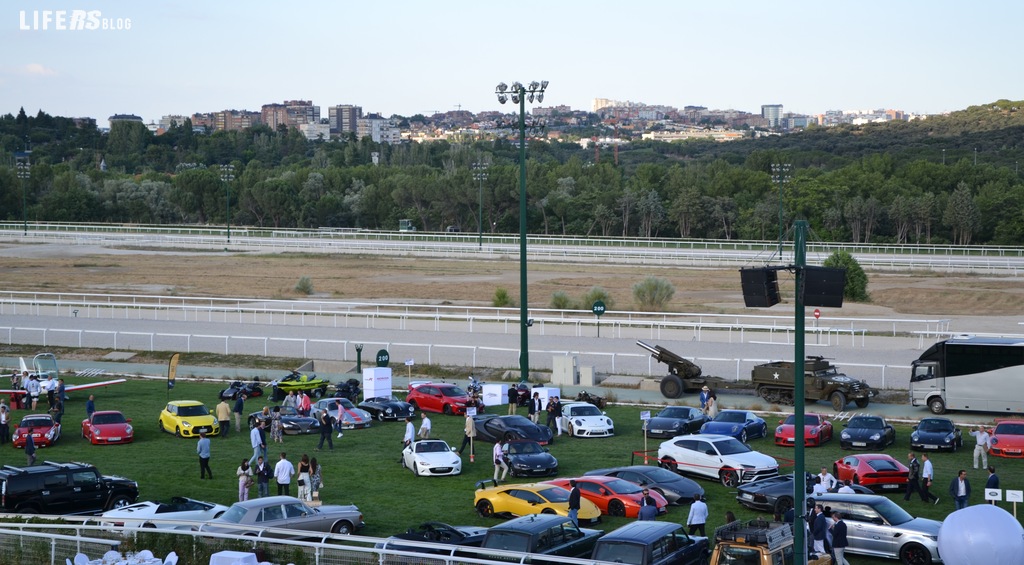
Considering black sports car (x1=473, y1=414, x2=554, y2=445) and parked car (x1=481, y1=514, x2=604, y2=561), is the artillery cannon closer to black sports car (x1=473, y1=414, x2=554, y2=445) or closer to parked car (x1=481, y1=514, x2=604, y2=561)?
black sports car (x1=473, y1=414, x2=554, y2=445)

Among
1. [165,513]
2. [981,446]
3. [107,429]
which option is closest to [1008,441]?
[981,446]

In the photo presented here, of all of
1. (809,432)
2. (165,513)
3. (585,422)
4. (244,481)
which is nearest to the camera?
(165,513)

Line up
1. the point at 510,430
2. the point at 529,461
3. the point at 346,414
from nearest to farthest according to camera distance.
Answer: the point at 529,461 < the point at 510,430 < the point at 346,414

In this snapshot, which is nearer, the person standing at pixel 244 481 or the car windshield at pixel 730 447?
the person standing at pixel 244 481

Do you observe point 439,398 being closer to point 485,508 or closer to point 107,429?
point 107,429

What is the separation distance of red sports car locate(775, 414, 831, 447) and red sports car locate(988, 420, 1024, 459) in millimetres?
3453

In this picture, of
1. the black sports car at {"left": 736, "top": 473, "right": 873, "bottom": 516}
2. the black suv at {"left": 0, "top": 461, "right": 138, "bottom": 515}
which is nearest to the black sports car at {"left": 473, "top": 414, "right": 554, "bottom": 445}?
the black sports car at {"left": 736, "top": 473, "right": 873, "bottom": 516}

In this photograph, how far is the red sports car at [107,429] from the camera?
2573cm

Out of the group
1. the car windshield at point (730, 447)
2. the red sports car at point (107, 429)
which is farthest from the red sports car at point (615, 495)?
the red sports car at point (107, 429)

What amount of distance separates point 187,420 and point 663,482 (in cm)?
1262

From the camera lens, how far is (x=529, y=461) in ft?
71.9

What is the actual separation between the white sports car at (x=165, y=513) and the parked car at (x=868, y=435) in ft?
44.6

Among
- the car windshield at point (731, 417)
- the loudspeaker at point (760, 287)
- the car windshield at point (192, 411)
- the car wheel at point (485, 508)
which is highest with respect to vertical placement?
the loudspeaker at point (760, 287)

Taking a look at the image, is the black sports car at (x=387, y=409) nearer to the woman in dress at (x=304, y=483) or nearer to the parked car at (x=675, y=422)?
the parked car at (x=675, y=422)
